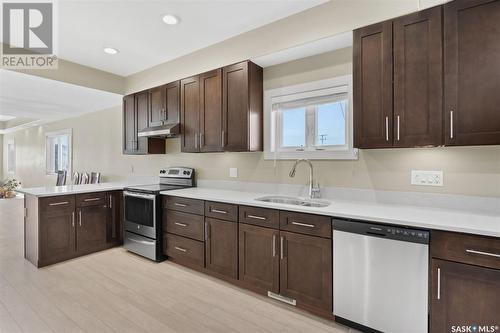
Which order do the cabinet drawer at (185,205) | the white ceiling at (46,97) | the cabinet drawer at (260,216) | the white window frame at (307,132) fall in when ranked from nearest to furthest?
the cabinet drawer at (260,216)
the white window frame at (307,132)
the cabinet drawer at (185,205)
the white ceiling at (46,97)

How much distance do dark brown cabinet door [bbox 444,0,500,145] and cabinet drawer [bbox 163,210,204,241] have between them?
2397mm

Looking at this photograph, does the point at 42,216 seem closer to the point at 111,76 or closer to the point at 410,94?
the point at 111,76

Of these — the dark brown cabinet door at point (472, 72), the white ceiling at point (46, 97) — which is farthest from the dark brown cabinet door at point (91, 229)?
the dark brown cabinet door at point (472, 72)

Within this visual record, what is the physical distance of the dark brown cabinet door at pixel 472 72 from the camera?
5.37 feet

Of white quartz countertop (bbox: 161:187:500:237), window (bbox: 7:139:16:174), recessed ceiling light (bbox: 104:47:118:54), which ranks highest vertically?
recessed ceiling light (bbox: 104:47:118:54)

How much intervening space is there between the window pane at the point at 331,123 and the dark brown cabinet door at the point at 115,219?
2.99 metres

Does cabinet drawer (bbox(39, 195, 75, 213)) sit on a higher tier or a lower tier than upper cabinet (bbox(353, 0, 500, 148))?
lower

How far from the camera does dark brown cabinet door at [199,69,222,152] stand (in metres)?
3.04

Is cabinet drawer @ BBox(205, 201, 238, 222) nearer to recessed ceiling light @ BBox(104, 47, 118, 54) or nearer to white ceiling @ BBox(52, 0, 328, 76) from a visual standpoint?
white ceiling @ BBox(52, 0, 328, 76)

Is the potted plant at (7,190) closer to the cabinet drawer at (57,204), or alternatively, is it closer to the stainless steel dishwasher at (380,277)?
the cabinet drawer at (57,204)

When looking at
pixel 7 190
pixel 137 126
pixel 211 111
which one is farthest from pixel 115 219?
pixel 7 190

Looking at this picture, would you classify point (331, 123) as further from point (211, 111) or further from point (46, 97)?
point (46, 97)

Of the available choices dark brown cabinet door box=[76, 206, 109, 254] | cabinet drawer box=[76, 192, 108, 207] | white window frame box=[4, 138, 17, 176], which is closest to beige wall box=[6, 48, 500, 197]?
cabinet drawer box=[76, 192, 108, 207]

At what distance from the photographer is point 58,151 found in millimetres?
7188
